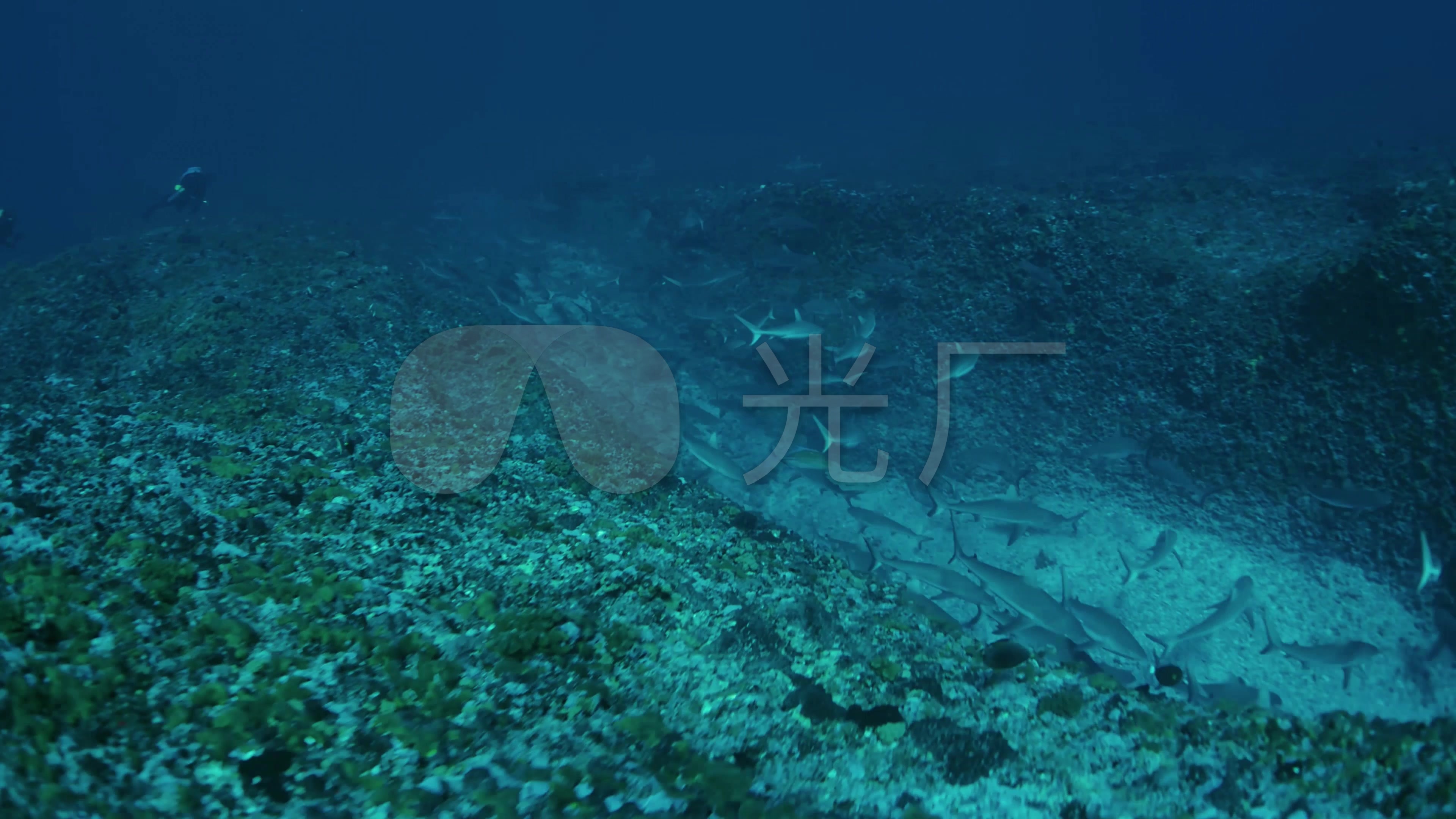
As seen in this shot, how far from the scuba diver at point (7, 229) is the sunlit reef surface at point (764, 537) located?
4.43 meters

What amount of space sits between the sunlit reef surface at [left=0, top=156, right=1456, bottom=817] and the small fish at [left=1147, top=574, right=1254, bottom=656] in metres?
0.25

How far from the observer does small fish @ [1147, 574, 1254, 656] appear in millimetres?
5430

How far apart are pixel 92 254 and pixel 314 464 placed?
9266 mm

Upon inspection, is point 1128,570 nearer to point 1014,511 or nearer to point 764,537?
point 1014,511

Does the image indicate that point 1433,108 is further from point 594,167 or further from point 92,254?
Answer: point 92,254

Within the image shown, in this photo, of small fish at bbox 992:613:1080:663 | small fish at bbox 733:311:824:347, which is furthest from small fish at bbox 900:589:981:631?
small fish at bbox 733:311:824:347

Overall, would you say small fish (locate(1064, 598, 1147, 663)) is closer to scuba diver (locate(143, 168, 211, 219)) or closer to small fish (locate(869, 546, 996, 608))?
small fish (locate(869, 546, 996, 608))

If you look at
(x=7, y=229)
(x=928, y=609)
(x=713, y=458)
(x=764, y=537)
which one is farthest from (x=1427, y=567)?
(x=7, y=229)

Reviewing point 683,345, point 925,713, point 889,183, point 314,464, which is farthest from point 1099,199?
point 314,464

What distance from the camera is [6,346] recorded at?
22.9 ft

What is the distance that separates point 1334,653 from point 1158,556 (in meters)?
1.40

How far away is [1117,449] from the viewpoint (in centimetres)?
684

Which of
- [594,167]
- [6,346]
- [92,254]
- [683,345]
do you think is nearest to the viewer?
[6,346]

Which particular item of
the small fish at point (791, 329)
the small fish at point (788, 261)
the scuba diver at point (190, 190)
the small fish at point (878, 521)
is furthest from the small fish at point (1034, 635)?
the scuba diver at point (190, 190)
